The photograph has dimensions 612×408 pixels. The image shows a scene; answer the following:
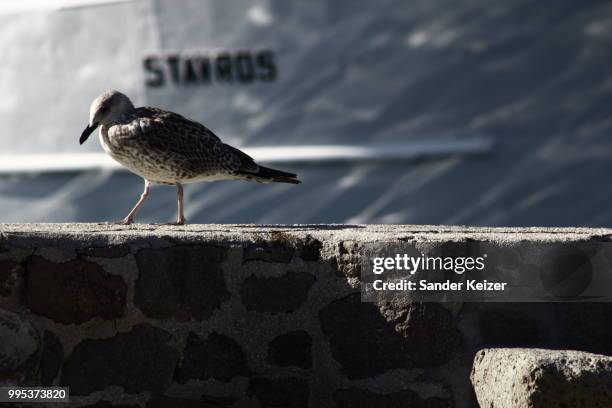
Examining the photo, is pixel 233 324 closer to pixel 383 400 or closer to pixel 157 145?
pixel 383 400

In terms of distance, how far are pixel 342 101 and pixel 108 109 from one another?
5.11 meters

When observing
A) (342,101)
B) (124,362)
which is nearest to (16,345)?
(124,362)

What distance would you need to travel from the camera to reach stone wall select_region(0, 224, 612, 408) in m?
3.99

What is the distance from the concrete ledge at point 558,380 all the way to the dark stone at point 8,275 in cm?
157

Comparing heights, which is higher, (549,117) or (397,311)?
(549,117)

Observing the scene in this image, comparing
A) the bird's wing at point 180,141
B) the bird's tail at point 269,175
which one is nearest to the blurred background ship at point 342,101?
the bird's tail at point 269,175

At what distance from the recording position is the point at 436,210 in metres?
9.98

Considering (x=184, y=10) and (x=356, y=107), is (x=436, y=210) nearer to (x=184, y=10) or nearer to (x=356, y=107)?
(x=356, y=107)

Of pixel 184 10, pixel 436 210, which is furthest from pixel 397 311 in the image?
pixel 184 10

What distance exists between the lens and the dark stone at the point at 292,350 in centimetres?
408

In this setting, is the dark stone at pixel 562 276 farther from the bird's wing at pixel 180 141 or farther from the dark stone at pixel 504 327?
the bird's wing at pixel 180 141

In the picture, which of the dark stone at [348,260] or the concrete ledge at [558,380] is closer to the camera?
the concrete ledge at [558,380]

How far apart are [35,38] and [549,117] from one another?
448cm

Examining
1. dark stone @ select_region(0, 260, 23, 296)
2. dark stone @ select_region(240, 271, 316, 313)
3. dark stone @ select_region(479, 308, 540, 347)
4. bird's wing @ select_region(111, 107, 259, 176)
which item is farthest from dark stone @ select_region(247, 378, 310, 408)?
bird's wing @ select_region(111, 107, 259, 176)
